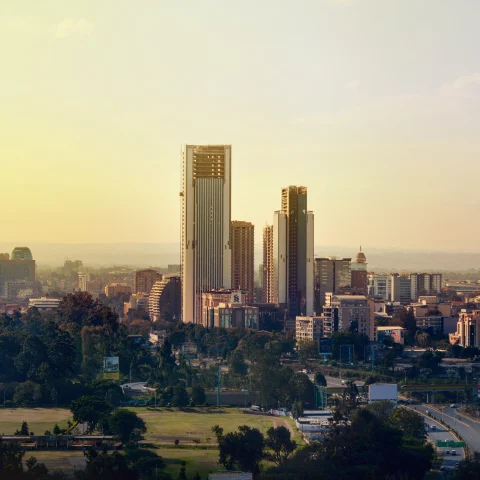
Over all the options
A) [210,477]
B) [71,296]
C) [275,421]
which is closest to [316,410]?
[275,421]

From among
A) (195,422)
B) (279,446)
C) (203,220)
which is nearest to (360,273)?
(203,220)

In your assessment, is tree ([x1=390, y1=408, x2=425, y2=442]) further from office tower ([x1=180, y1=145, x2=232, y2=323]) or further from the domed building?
the domed building

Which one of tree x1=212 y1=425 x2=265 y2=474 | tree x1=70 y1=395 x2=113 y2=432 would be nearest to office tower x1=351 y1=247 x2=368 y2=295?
tree x1=70 y1=395 x2=113 y2=432

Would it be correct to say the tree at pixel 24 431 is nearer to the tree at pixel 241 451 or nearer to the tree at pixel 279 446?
the tree at pixel 241 451

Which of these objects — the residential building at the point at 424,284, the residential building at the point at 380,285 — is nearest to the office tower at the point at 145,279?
the residential building at the point at 380,285

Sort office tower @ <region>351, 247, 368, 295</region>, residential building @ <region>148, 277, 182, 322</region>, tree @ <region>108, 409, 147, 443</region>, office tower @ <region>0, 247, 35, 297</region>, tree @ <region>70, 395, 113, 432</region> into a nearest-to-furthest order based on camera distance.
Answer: tree @ <region>108, 409, 147, 443</region>, tree @ <region>70, 395, 113, 432</region>, residential building @ <region>148, 277, 182, 322</region>, office tower @ <region>351, 247, 368, 295</region>, office tower @ <region>0, 247, 35, 297</region>

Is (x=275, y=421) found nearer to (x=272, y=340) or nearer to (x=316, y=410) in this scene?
(x=316, y=410)
